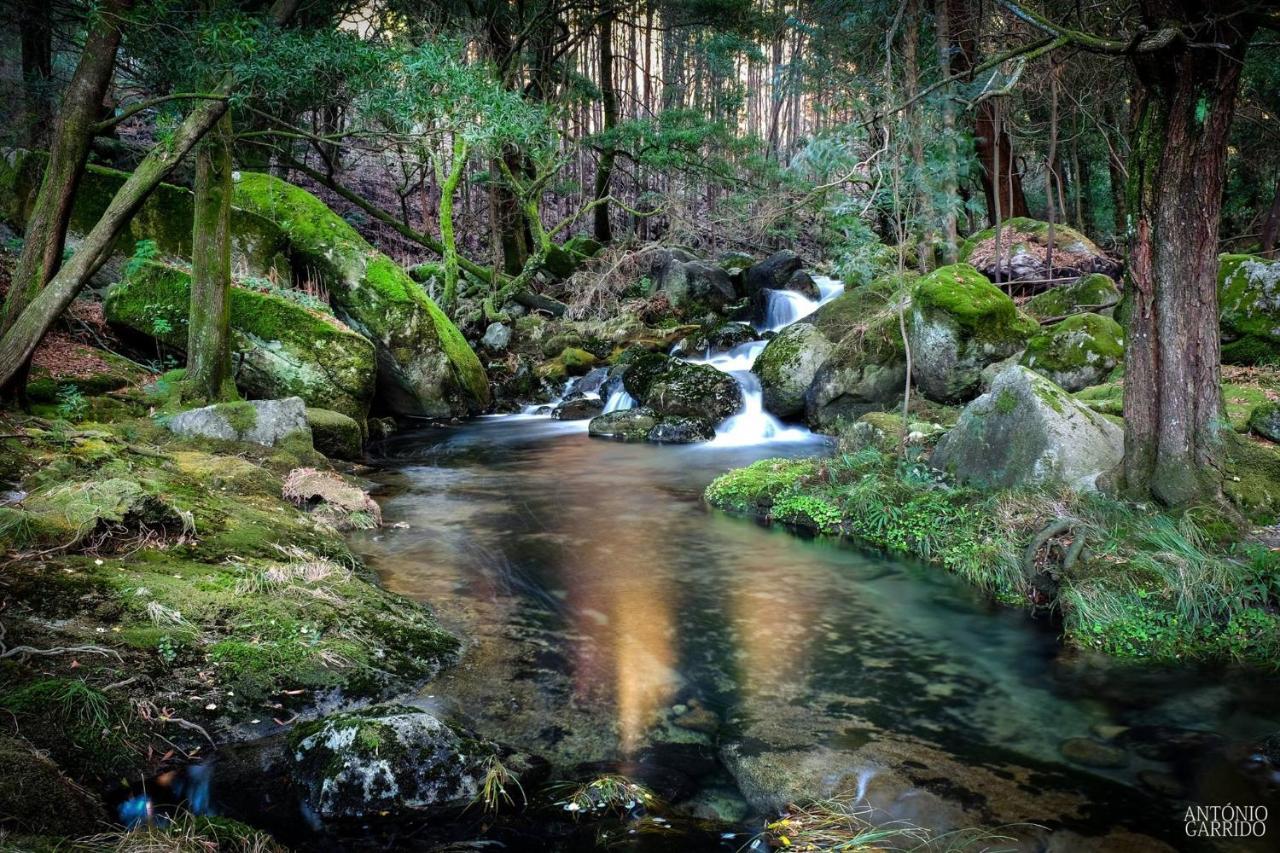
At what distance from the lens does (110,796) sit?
3.82 metres

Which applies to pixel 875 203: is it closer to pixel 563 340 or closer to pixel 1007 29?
pixel 1007 29

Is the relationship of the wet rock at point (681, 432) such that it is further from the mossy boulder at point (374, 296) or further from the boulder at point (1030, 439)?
the boulder at point (1030, 439)

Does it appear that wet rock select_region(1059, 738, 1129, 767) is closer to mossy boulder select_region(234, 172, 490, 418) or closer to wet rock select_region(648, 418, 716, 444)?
wet rock select_region(648, 418, 716, 444)

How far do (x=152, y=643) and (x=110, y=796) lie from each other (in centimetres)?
104

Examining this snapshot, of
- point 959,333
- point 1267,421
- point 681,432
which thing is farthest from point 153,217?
point 1267,421

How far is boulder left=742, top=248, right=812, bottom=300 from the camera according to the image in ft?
77.4

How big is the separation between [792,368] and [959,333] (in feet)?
11.9

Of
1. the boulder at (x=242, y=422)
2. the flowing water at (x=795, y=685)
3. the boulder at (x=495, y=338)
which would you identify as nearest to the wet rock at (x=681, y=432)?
the flowing water at (x=795, y=685)

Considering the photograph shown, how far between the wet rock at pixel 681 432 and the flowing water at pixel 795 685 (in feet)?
17.9

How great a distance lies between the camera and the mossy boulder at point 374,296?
52.7ft

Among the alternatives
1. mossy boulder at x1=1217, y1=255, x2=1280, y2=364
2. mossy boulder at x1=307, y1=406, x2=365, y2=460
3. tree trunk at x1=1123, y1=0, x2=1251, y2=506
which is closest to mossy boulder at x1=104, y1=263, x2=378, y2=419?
mossy boulder at x1=307, y1=406, x2=365, y2=460

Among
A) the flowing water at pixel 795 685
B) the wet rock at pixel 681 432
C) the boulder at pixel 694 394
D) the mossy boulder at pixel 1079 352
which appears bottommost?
the flowing water at pixel 795 685

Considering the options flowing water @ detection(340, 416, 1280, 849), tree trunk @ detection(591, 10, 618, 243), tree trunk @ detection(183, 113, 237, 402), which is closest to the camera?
flowing water @ detection(340, 416, 1280, 849)

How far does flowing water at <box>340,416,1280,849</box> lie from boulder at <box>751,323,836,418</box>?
6.36m
